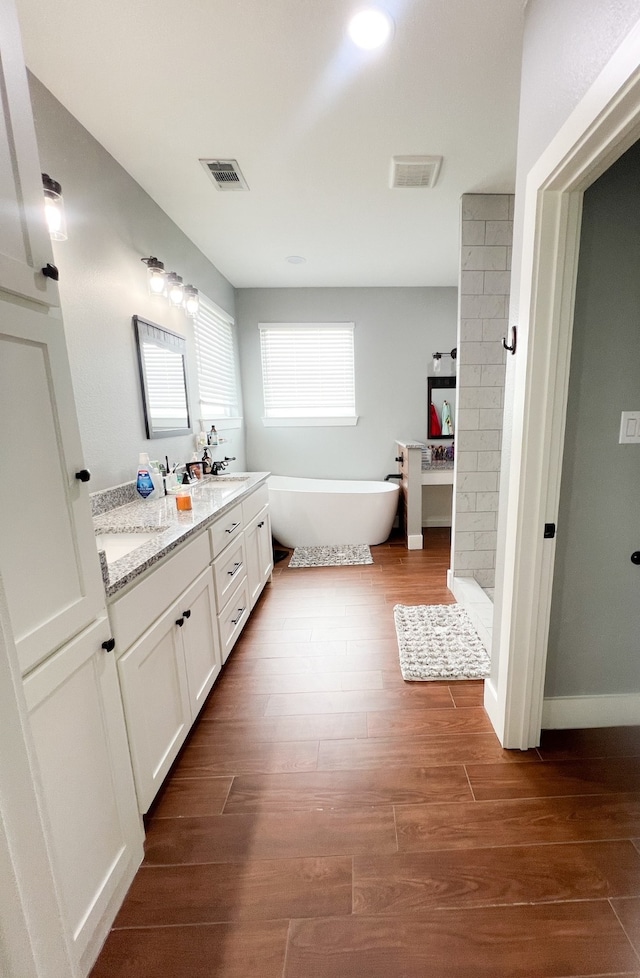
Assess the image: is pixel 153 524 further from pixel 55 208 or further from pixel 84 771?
pixel 55 208

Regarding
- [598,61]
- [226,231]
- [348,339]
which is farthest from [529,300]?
[348,339]

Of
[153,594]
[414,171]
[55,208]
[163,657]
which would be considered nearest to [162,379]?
[55,208]

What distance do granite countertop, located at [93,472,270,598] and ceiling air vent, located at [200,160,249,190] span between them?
1702 mm

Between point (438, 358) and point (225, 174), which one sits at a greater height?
point (225, 174)

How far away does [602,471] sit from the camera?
136cm

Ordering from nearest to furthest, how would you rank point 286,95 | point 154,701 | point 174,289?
1. point 154,701
2. point 286,95
3. point 174,289

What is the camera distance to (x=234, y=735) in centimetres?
160

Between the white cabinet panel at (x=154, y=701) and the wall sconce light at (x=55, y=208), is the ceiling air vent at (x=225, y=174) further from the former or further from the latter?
the white cabinet panel at (x=154, y=701)

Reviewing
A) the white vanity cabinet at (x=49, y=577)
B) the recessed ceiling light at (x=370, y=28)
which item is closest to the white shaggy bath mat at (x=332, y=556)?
the white vanity cabinet at (x=49, y=577)

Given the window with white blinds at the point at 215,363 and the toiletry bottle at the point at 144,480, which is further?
the window with white blinds at the point at 215,363

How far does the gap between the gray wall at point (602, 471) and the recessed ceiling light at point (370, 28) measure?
88 cm

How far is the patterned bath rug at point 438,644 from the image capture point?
1.92m

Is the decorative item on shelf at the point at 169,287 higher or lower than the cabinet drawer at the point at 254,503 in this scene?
higher

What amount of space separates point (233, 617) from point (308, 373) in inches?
116
